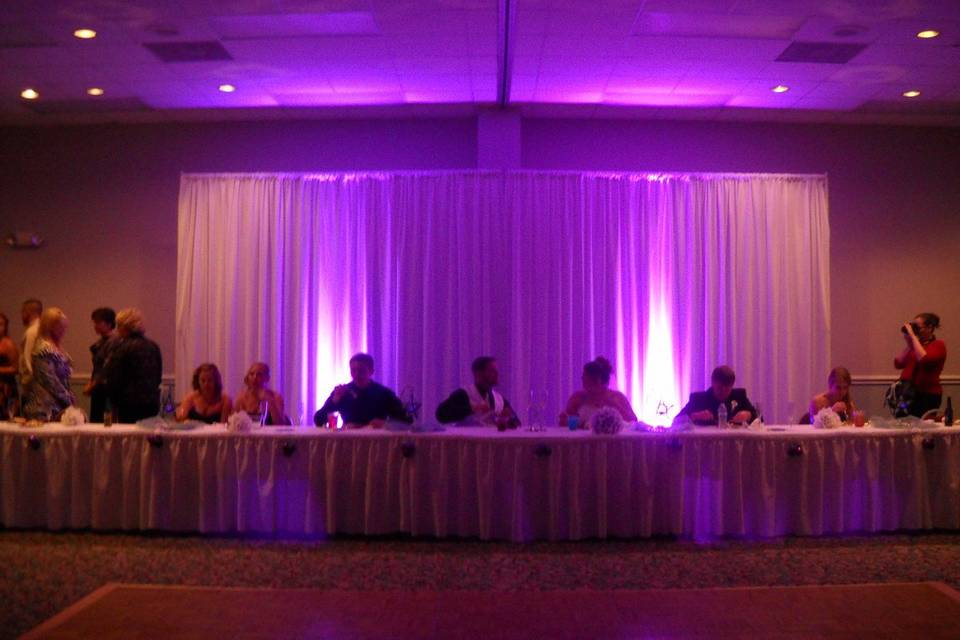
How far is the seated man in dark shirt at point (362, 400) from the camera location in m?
5.77

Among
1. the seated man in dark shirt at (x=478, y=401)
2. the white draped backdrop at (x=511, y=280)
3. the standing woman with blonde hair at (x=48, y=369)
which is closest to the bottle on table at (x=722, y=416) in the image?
the seated man in dark shirt at (x=478, y=401)

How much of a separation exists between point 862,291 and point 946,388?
1.30 meters

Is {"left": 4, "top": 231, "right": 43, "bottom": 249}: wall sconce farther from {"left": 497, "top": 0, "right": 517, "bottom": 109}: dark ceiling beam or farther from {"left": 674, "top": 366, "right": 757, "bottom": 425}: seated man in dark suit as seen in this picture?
{"left": 674, "top": 366, "right": 757, "bottom": 425}: seated man in dark suit

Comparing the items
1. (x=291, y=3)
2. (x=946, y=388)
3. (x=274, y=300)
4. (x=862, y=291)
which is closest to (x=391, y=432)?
(x=291, y=3)

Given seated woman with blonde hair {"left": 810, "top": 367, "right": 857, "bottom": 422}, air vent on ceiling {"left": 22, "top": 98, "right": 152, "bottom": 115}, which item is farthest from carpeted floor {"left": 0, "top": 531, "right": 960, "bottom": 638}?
air vent on ceiling {"left": 22, "top": 98, "right": 152, "bottom": 115}

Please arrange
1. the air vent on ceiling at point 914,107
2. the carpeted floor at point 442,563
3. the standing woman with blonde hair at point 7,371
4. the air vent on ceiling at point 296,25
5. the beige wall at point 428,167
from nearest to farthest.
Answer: the carpeted floor at point 442,563
the air vent on ceiling at point 296,25
the standing woman with blonde hair at point 7,371
the air vent on ceiling at point 914,107
the beige wall at point 428,167

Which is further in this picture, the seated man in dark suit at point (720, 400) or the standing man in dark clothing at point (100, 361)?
the standing man in dark clothing at point (100, 361)

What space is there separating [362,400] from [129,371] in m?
1.72

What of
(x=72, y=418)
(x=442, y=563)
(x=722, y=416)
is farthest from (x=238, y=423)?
(x=722, y=416)

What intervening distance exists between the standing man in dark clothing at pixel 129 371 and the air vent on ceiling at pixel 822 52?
5351mm

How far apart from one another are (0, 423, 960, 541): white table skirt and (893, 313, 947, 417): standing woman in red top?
50.4 inches

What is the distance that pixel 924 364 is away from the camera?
253 inches

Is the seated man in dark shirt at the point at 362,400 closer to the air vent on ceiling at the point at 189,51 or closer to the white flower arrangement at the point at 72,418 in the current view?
the white flower arrangement at the point at 72,418

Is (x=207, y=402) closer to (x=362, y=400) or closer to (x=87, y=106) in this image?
(x=362, y=400)
